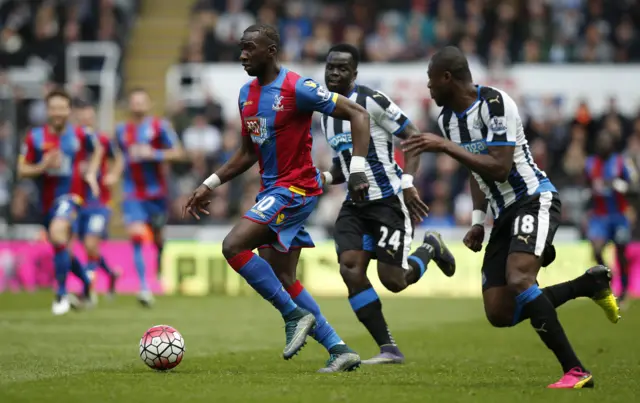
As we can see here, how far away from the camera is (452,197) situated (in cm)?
2172

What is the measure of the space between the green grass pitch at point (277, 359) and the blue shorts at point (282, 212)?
1.04 meters

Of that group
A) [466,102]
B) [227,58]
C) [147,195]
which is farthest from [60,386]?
[227,58]

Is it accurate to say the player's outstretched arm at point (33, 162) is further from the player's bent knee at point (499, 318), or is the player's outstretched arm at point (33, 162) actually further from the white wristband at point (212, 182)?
the player's bent knee at point (499, 318)

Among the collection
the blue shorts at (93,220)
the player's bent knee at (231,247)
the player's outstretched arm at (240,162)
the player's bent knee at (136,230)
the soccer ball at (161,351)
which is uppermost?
the player's outstretched arm at (240,162)

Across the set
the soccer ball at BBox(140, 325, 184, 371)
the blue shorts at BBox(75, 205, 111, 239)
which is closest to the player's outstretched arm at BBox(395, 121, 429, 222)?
the soccer ball at BBox(140, 325, 184, 371)

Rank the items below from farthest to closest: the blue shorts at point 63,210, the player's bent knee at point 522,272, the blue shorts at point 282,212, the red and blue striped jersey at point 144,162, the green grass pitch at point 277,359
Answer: the red and blue striped jersey at point 144,162, the blue shorts at point 63,210, the blue shorts at point 282,212, the player's bent knee at point 522,272, the green grass pitch at point 277,359

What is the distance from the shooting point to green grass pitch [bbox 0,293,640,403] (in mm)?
7156

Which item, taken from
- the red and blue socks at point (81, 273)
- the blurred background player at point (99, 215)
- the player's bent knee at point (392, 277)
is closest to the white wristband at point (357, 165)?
the player's bent knee at point (392, 277)

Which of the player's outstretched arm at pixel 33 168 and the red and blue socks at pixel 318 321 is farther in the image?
the player's outstretched arm at pixel 33 168

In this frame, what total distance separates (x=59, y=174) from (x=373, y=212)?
6.10 metres

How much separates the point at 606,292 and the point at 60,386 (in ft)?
13.1

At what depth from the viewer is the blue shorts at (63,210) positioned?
14359 millimetres

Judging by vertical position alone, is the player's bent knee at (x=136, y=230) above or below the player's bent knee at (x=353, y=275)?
below

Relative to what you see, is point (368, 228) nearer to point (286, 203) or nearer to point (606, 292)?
point (286, 203)
